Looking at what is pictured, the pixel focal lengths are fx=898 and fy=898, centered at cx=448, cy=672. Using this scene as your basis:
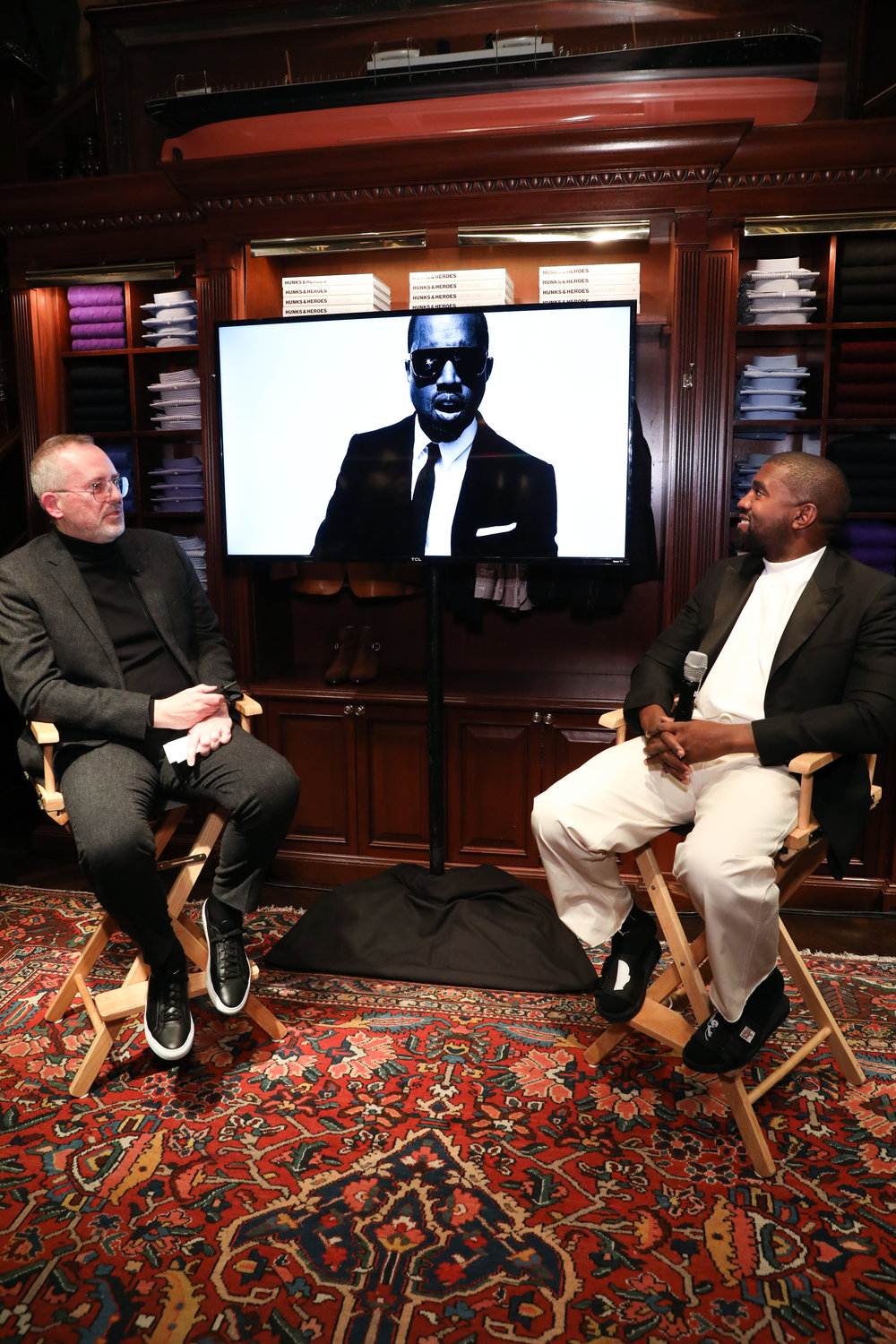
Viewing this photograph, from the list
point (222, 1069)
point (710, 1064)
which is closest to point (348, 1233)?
point (222, 1069)

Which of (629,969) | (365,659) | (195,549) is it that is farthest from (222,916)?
(195,549)

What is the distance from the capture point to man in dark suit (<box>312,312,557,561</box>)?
3.01 m

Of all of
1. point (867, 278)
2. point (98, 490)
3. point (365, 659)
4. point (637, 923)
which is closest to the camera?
point (637, 923)

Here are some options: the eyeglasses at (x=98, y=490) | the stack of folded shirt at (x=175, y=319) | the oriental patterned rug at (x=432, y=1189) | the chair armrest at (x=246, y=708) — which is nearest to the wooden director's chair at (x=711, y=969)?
the oriental patterned rug at (x=432, y=1189)

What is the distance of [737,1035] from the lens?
1967 millimetres

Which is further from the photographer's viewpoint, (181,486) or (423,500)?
(181,486)

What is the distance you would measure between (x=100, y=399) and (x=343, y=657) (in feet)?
4.96

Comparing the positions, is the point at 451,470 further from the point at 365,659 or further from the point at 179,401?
the point at 179,401

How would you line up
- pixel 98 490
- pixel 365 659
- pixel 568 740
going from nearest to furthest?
pixel 98 490 → pixel 568 740 → pixel 365 659

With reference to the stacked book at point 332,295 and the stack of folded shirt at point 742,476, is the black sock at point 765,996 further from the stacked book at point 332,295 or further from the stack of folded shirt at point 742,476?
the stacked book at point 332,295

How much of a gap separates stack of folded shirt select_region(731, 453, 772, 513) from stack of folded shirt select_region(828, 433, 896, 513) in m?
0.30

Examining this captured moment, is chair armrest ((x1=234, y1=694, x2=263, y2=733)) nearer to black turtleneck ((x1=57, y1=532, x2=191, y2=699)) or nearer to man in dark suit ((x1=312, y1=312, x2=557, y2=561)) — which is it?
black turtleneck ((x1=57, y1=532, x2=191, y2=699))

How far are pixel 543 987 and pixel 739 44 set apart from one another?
3.29 metres

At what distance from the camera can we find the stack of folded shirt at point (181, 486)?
3.73m
